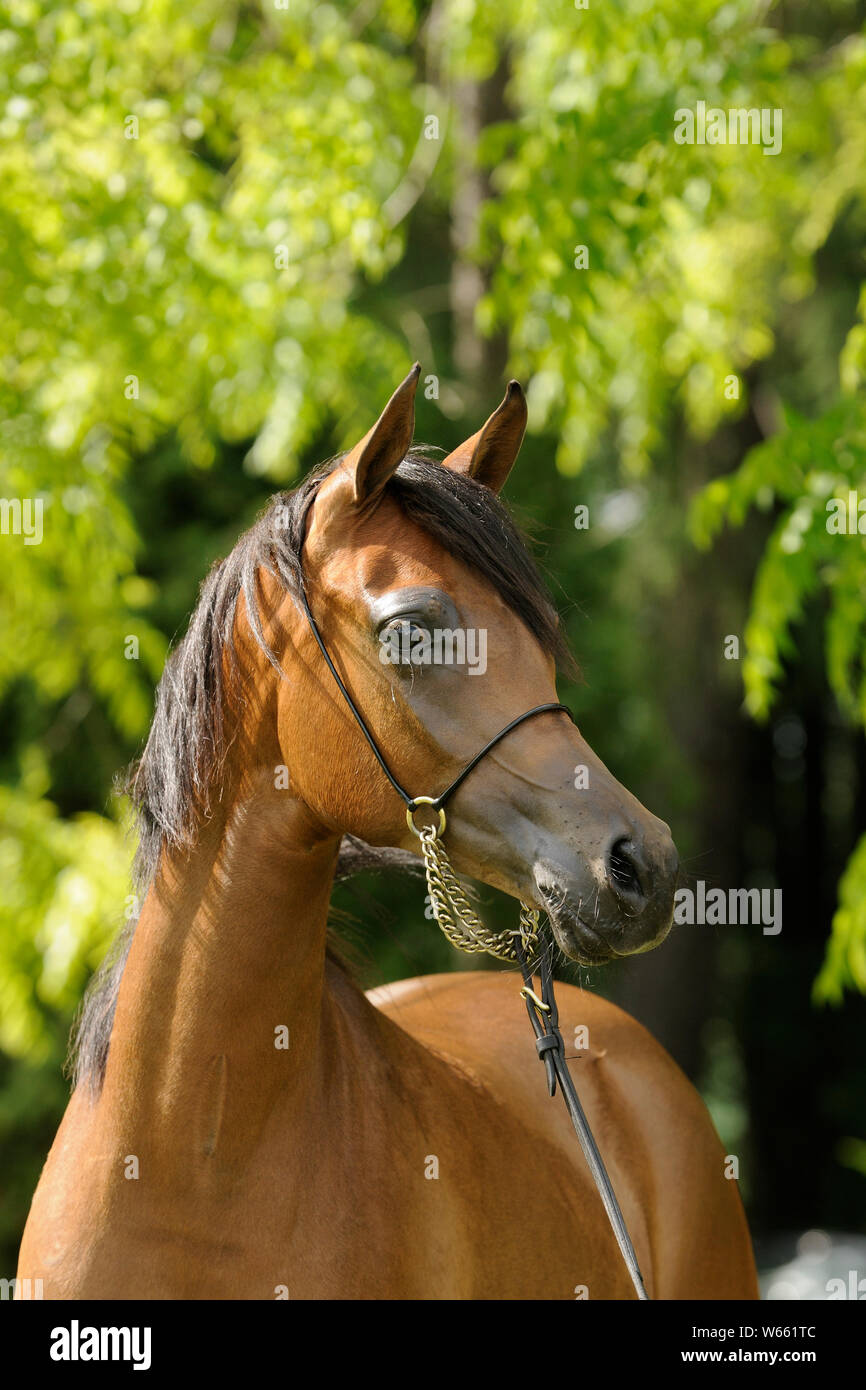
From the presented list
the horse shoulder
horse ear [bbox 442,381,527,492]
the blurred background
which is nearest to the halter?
the blurred background

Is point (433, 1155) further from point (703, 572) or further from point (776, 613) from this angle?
point (703, 572)

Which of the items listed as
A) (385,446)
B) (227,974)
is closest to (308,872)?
(227,974)

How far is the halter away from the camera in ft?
6.81

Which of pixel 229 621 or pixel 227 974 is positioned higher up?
pixel 229 621

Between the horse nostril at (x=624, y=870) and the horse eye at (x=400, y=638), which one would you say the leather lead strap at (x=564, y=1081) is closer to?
the horse nostril at (x=624, y=870)

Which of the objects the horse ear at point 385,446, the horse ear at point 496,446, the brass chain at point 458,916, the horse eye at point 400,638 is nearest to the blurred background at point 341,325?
the horse ear at point 496,446

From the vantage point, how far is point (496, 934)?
2154 mm

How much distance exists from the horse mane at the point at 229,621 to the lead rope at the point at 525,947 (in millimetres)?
416

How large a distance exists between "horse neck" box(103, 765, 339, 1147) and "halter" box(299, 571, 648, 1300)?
9.5 inches

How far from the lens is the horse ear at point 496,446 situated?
2.36m

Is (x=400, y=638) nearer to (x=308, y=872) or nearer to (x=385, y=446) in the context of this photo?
(x=385, y=446)

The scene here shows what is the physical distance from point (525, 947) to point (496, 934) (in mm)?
83

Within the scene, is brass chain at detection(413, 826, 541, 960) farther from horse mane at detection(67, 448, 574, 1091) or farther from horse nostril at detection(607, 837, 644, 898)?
horse mane at detection(67, 448, 574, 1091)

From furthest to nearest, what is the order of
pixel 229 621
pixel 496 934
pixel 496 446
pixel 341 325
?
pixel 341 325 → pixel 496 446 → pixel 229 621 → pixel 496 934
